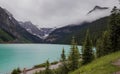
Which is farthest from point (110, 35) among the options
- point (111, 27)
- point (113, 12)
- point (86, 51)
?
point (86, 51)

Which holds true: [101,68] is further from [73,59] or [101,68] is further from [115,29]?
[115,29]

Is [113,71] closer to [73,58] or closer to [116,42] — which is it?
[73,58]

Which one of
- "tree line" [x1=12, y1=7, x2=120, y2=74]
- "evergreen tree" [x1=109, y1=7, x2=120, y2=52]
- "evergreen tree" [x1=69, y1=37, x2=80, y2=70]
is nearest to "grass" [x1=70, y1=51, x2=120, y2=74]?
"evergreen tree" [x1=69, y1=37, x2=80, y2=70]

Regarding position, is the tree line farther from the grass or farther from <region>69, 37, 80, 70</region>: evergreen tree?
the grass

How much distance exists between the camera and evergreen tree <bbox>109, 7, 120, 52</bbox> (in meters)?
51.9

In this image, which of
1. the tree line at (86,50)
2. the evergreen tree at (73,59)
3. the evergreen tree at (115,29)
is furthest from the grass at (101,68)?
the evergreen tree at (115,29)

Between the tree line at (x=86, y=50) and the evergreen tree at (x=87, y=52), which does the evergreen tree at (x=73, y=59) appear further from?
the evergreen tree at (x=87, y=52)

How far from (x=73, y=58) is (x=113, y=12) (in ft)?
48.5

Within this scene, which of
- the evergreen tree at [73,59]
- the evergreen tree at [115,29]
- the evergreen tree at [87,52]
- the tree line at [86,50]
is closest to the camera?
the evergreen tree at [73,59]

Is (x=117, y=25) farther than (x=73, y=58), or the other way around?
(x=117, y=25)

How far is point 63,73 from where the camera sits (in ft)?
162

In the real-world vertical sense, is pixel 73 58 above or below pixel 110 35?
below

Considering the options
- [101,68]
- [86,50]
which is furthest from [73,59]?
[101,68]

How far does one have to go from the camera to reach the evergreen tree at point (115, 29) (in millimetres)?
51875
